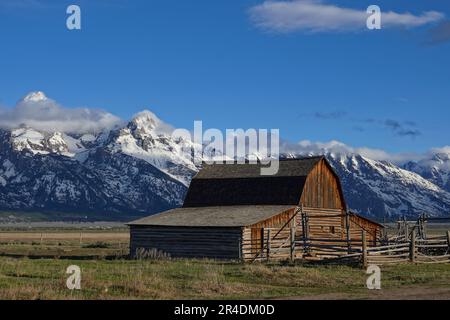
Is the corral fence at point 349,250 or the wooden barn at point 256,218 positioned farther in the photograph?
the wooden barn at point 256,218

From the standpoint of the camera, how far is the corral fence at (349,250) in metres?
36.8

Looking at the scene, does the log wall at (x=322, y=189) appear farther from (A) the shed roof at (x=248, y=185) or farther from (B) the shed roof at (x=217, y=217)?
(B) the shed roof at (x=217, y=217)

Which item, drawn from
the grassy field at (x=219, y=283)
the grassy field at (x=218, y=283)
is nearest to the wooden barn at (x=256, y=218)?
the grassy field at (x=219, y=283)

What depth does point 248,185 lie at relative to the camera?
5478cm

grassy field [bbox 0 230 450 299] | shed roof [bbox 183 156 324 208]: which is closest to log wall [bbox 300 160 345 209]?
shed roof [bbox 183 156 324 208]

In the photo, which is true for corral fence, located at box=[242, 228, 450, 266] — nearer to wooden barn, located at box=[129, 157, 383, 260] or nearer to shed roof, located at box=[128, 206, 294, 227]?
wooden barn, located at box=[129, 157, 383, 260]

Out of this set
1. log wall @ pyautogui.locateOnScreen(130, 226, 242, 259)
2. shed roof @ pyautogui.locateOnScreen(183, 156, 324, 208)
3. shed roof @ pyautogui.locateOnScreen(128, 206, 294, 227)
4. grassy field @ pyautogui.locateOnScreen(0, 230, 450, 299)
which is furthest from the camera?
shed roof @ pyautogui.locateOnScreen(183, 156, 324, 208)

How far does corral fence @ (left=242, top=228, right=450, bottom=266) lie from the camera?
121ft

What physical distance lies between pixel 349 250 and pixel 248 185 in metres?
17.5

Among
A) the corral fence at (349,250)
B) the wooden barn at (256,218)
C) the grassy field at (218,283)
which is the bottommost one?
the grassy field at (218,283)

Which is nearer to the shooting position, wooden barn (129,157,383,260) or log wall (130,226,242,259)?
wooden barn (129,157,383,260)

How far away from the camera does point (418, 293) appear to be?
23.4 metres

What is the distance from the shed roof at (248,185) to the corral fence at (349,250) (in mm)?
4970
